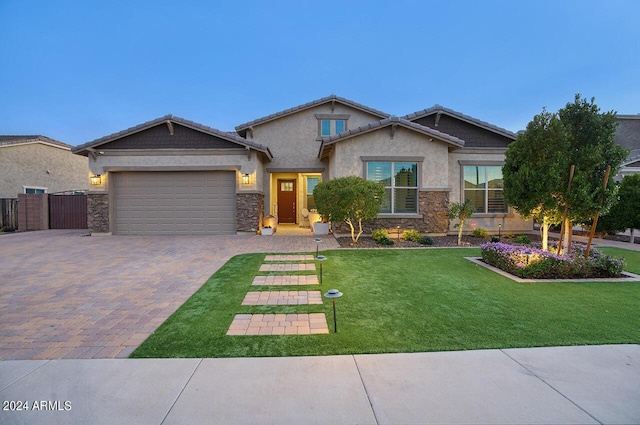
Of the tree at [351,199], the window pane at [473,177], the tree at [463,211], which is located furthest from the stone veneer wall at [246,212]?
the window pane at [473,177]

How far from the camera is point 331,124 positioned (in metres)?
14.3

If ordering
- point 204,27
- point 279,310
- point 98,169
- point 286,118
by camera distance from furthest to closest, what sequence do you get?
point 204,27
point 286,118
point 98,169
point 279,310

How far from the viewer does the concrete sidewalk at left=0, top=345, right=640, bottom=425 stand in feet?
6.98

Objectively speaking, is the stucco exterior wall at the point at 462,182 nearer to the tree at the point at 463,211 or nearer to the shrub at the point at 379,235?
the tree at the point at 463,211

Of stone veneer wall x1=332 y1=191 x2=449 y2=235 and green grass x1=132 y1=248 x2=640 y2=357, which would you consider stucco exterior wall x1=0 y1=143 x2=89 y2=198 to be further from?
stone veneer wall x1=332 y1=191 x2=449 y2=235

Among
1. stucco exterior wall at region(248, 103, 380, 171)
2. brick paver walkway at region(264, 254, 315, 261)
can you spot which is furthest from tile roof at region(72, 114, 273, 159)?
brick paver walkway at region(264, 254, 315, 261)

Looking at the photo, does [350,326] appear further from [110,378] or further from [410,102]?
[410,102]

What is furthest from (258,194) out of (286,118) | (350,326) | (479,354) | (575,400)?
(575,400)

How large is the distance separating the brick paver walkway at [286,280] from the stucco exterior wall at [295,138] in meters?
8.83

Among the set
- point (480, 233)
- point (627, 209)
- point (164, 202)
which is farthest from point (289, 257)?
point (627, 209)

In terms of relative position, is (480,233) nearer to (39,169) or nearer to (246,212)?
(246,212)

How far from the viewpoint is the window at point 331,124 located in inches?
559

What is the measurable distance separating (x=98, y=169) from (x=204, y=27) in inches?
1049

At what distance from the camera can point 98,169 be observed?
11.9 metres
